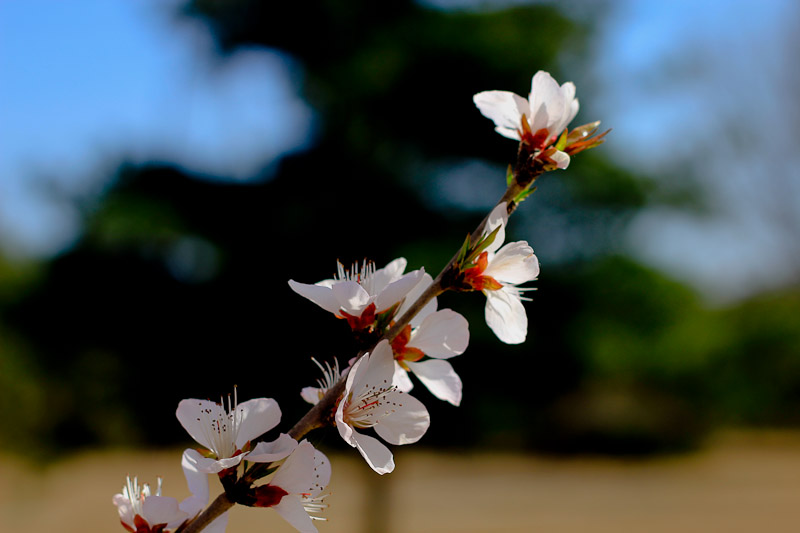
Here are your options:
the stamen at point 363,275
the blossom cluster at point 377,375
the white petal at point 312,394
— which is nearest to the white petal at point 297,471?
the blossom cluster at point 377,375

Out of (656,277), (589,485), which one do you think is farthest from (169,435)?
(589,485)

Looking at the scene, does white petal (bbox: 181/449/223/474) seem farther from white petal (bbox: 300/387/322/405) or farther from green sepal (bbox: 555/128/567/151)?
green sepal (bbox: 555/128/567/151)

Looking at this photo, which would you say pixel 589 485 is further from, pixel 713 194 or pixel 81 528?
Answer: pixel 81 528

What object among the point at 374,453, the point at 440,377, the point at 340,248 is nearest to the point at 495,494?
the point at 340,248

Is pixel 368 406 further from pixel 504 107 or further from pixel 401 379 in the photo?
pixel 504 107

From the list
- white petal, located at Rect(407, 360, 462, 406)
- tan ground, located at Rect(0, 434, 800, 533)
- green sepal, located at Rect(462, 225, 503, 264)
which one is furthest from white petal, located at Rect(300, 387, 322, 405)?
tan ground, located at Rect(0, 434, 800, 533)

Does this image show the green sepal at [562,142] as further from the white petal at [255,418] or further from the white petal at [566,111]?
the white petal at [255,418]
